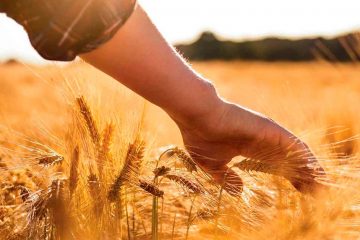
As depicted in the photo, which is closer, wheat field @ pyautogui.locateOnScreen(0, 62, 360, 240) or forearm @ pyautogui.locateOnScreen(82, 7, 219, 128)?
forearm @ pyautogui.locateOnScreen(82, 7, 219, 128)

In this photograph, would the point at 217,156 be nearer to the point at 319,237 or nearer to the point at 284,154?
the point at 284,154

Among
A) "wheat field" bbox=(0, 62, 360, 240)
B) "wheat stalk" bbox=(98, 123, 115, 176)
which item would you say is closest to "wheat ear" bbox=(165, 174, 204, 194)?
"wheat field" bbox=(0, 62, 360, 240)

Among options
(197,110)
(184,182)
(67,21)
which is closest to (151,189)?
(184,182)

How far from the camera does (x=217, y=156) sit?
3.56 feet

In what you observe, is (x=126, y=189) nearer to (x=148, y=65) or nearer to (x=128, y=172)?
(x=128, y=172)

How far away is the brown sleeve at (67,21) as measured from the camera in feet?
2.61

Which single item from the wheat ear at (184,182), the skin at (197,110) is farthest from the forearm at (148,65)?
the wheat ear at (184,182)

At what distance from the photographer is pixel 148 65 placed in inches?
34.0

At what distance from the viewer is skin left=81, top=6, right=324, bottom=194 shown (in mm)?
856

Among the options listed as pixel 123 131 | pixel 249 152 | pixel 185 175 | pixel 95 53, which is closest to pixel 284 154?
pixel 249 152

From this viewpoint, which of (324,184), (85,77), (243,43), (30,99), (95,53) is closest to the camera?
(95,53)

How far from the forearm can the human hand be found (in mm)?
92

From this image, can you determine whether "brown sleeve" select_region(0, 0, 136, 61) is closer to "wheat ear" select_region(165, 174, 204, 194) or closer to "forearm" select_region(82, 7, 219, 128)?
"forearm" select_region(82, 7, 219, 128)

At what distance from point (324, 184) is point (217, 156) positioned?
19cm
